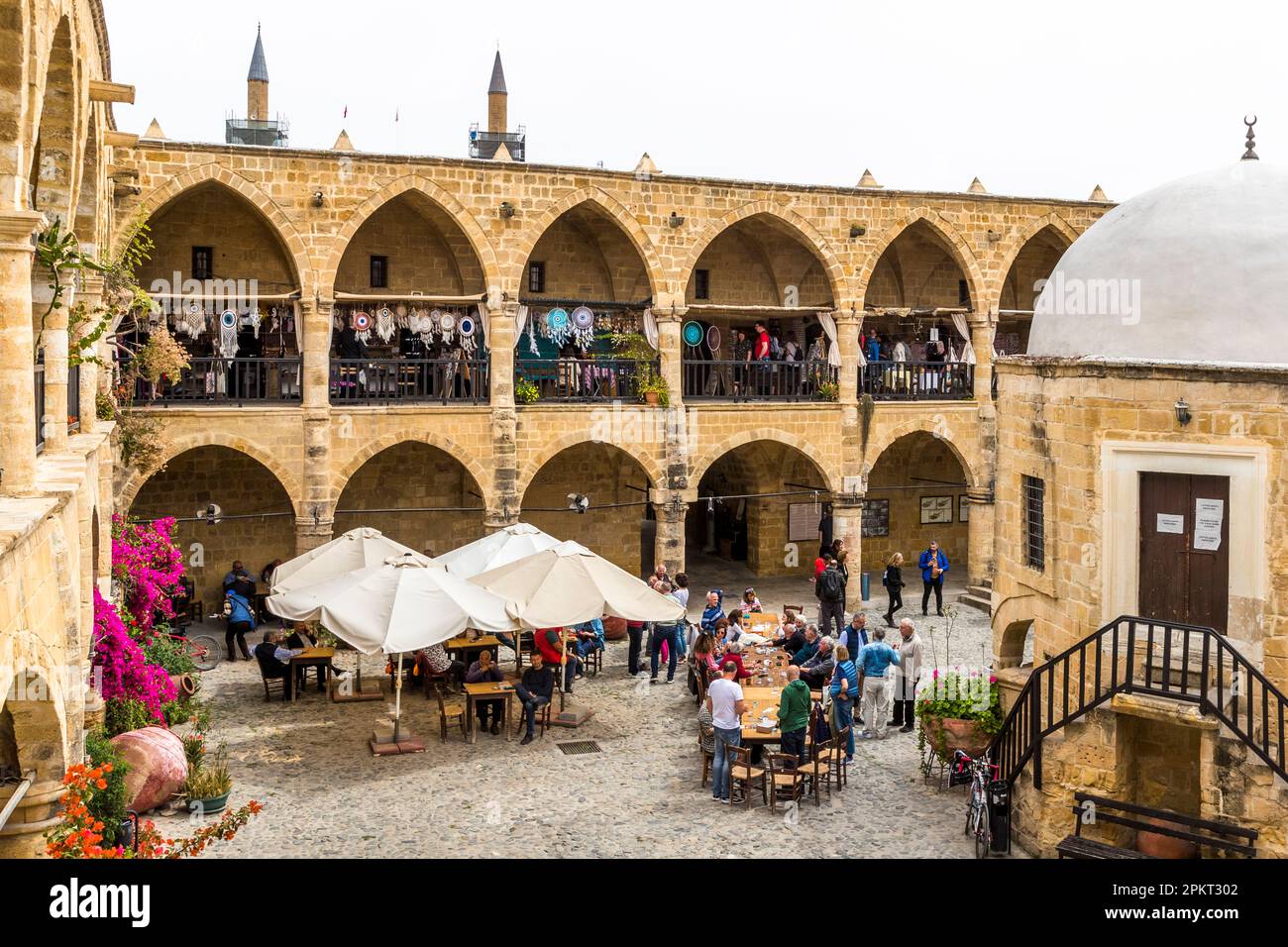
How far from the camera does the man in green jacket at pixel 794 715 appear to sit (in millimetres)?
11203

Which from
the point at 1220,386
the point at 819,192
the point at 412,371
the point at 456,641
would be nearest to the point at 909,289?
the point at 819,192

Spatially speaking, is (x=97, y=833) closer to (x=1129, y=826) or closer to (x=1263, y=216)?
(x=1129, y=826)

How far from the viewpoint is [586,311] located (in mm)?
20438

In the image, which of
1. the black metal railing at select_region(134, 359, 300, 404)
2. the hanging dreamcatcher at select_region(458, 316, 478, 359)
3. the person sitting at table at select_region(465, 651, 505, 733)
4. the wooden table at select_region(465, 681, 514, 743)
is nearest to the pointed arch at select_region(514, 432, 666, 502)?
the hanging dreamcatcher at select_region(458, 316, 478, 359)

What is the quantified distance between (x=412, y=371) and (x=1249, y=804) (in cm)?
1404

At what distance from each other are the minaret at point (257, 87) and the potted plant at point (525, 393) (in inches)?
1092

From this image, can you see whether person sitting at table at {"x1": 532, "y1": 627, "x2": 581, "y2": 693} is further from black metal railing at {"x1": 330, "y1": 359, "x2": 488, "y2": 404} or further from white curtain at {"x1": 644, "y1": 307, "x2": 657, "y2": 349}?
white curtain at {"x1": 644, "y1": 307, "x2": 657, "y2": 349}

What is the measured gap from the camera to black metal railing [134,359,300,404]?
17422 mm

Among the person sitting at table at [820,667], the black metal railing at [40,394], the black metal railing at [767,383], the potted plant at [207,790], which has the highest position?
the black metal railing at [767,383]

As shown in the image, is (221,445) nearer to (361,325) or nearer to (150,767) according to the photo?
(361,325)

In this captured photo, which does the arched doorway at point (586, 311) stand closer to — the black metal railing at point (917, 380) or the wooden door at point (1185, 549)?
the black metal railing at point (917, 380)

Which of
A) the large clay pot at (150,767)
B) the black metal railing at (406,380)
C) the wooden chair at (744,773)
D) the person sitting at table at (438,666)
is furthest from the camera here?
the black metal railing at (406,380)

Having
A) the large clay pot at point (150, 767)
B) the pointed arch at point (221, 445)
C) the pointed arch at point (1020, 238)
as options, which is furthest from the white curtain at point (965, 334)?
the large clay pot at point (150, 767)

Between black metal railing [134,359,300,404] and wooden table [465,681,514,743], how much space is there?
22.0ft
